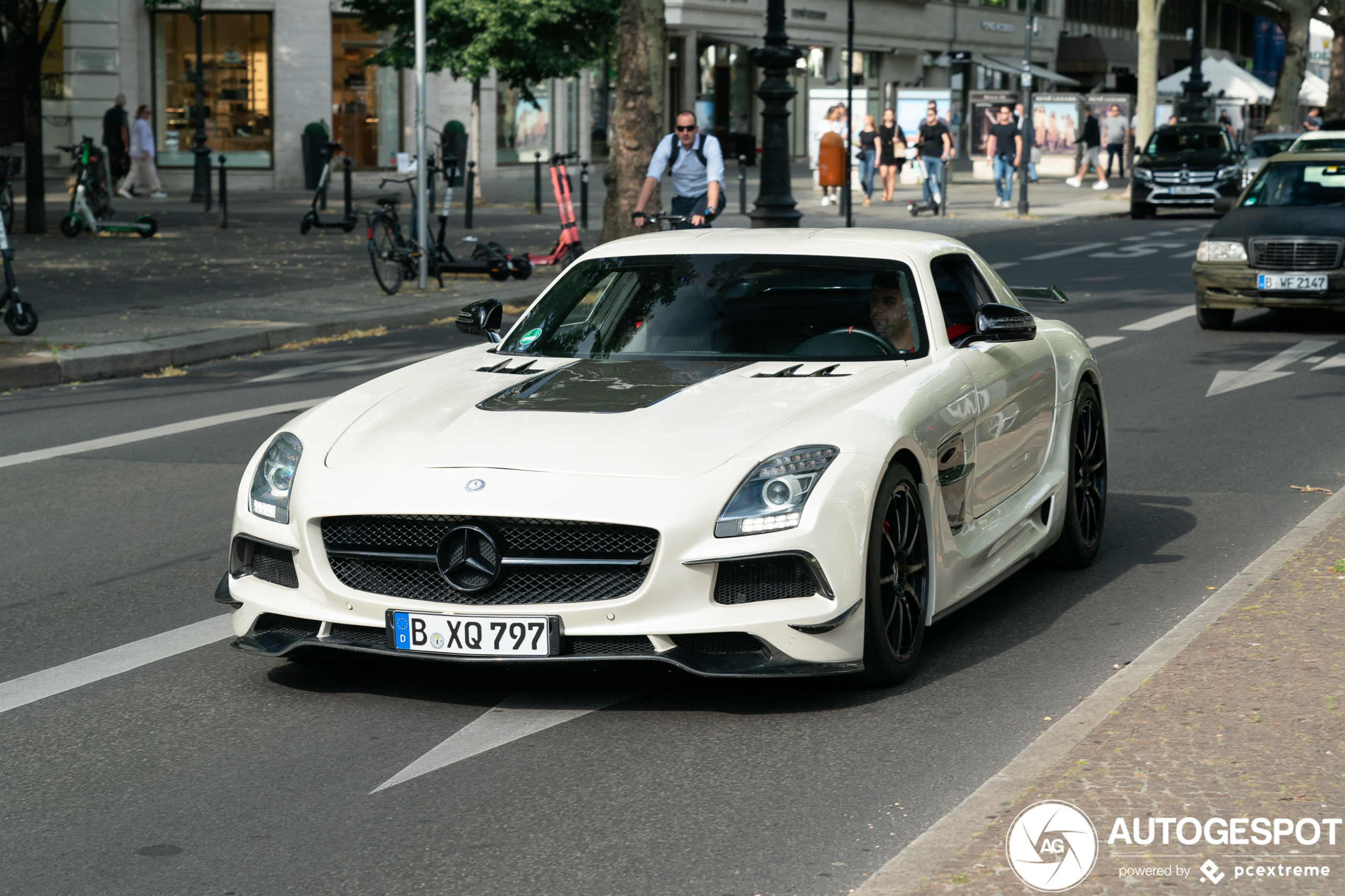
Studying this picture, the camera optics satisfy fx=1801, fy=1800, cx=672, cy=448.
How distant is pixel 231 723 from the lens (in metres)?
5.19

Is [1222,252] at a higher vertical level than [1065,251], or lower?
higher

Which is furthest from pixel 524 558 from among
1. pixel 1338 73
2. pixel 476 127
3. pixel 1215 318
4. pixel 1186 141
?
pixel 1338 73

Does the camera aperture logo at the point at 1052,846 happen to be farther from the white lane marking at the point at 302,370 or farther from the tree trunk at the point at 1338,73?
the tree trunk at the point at 1338,73

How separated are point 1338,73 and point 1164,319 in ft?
151

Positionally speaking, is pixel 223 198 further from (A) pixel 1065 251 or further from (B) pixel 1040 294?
(B) pixel 1040 294

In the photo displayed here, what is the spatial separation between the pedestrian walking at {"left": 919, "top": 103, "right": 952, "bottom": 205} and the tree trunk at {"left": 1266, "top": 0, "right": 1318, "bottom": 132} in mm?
22926

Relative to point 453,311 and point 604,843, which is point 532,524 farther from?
point 453,311

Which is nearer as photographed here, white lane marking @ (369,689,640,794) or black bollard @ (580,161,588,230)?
white lane marking @ (369,689,640,794)

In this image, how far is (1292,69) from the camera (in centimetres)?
5450

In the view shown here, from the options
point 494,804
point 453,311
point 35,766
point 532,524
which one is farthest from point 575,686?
point 453,311

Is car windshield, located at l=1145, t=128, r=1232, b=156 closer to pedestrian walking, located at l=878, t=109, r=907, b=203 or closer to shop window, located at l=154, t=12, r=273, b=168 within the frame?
pedestrian walking, located at l=878, t=109, r=907, b=203

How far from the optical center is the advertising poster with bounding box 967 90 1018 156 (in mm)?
44719

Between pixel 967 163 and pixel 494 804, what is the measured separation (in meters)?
61.8

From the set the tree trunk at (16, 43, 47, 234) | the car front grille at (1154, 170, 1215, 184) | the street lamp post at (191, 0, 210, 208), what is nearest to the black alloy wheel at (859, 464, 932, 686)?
the tree trunk at (16, 43, 47, 234)
